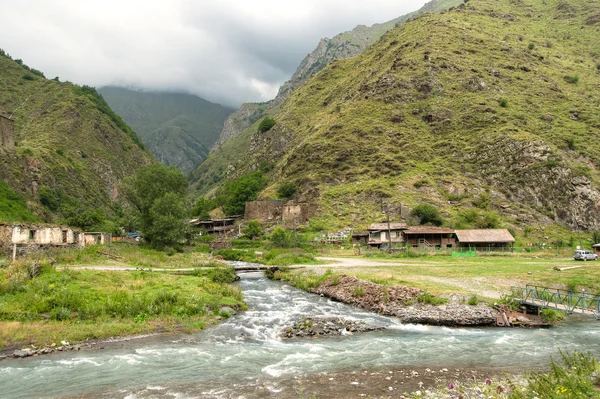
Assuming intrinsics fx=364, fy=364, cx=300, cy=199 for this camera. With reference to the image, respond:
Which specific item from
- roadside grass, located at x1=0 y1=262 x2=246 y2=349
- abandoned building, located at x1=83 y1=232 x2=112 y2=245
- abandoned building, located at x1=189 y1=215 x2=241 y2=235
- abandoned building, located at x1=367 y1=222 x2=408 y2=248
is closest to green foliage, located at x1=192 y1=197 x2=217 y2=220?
abandoned building, located at x1=189 y1=215 x2=241 y2=235

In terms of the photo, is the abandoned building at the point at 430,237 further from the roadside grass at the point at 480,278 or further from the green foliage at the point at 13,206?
the green foliage at the point at 13,206

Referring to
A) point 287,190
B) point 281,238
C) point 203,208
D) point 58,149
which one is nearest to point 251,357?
point 281,238

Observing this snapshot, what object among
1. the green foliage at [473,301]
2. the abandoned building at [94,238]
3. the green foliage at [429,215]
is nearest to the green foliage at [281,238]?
the green foliage at [429,215]

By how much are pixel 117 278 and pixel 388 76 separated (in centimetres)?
12557

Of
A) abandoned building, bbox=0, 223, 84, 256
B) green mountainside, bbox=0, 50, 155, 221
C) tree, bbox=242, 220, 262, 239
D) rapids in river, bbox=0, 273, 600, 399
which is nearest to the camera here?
rapids in river, bbox=0, 273, 600, 399

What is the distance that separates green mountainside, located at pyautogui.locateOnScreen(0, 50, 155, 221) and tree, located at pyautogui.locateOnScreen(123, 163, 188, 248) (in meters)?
21.1

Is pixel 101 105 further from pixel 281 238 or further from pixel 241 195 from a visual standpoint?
pixel 281 238

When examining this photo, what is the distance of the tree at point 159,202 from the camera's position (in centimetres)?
6378

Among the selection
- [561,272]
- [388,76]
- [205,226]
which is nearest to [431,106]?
[388,76]

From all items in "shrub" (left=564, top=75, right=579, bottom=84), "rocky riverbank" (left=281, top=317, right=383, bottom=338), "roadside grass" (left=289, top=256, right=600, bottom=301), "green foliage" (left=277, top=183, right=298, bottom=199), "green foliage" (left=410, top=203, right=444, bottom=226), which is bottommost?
"rocky riverbank" (left=281, top=317, right=383, bottom=338)

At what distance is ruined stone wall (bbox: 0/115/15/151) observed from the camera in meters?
84.6

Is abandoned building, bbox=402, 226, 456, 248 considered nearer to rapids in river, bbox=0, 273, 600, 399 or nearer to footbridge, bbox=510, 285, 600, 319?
footbridge, bbox=510, 285, 600, 319

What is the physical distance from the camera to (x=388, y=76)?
13412cm

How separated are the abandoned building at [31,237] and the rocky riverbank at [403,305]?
104 ft
